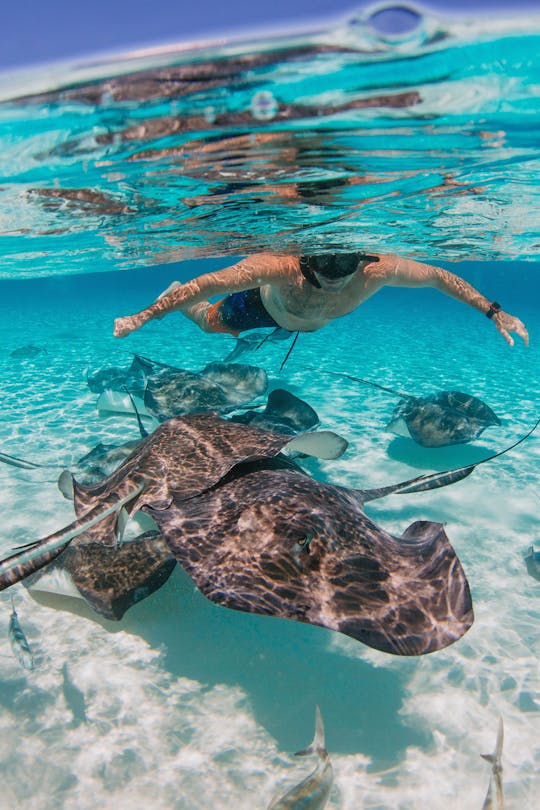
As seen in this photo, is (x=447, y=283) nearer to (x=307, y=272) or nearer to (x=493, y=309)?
(x=493, y=309)

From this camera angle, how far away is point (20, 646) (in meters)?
4.54

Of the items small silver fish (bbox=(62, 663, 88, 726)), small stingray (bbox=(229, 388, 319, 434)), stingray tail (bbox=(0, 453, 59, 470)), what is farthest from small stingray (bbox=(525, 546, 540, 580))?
stingray tail (bbox=(0, 453, 59, 470))

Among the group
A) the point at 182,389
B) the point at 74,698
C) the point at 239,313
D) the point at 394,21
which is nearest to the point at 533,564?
the point at 74,698

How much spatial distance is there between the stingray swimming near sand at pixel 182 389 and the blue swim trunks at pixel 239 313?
4.20 feet

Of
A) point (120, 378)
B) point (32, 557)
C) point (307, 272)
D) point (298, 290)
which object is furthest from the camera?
point (120, 378)

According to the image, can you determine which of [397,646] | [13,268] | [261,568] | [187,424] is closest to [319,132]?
[187,424]

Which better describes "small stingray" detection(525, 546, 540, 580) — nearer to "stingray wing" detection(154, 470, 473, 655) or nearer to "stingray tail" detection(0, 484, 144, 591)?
"stingray wing" detection(154, 470, 473, 655)

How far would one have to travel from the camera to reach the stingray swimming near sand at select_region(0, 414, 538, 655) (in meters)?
3.19

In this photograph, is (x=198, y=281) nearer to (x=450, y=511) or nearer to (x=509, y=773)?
(x=450, y=511)

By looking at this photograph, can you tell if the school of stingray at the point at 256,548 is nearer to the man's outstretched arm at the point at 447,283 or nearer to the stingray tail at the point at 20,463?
the stingray tail at the point at 20,463

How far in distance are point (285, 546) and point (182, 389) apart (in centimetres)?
752

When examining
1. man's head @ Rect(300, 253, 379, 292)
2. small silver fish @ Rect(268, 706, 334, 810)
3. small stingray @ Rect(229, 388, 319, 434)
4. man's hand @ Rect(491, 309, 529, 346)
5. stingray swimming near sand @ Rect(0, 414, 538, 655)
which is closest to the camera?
small silver fish @ Rect(268, 706, 334, 810)

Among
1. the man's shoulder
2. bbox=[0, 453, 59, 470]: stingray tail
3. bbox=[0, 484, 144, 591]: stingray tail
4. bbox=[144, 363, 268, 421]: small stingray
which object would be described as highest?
the man's shoulder

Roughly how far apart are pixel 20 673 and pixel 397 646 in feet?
12.4
